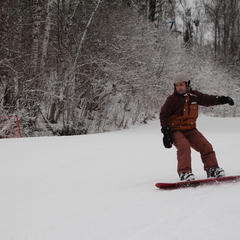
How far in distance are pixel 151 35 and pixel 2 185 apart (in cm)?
1351

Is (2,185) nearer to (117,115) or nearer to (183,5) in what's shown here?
(117,115)

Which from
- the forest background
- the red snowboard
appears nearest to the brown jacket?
the red snowboard

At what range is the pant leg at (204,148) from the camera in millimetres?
3436

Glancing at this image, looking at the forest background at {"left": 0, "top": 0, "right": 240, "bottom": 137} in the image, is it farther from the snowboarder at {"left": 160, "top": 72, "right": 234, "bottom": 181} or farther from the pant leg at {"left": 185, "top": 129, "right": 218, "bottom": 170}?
the pant leg at {"left": 185, "top": 129, "right": 218, "bottom": 170}

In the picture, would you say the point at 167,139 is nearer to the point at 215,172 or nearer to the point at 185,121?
the point at 185,121

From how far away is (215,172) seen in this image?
336 centimetres

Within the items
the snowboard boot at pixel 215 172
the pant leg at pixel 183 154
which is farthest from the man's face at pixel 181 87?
the snowboard boot at pixel 215 172

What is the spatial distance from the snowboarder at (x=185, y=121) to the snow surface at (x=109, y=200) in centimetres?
44

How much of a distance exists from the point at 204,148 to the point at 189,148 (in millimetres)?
182

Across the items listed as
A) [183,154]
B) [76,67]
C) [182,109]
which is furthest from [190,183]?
[76,67]

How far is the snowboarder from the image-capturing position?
11.3 feet

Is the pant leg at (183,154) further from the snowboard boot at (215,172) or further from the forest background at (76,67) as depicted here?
the forest background at (76,67)

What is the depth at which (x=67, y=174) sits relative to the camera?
180 inches

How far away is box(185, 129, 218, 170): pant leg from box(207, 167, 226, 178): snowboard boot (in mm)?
45
